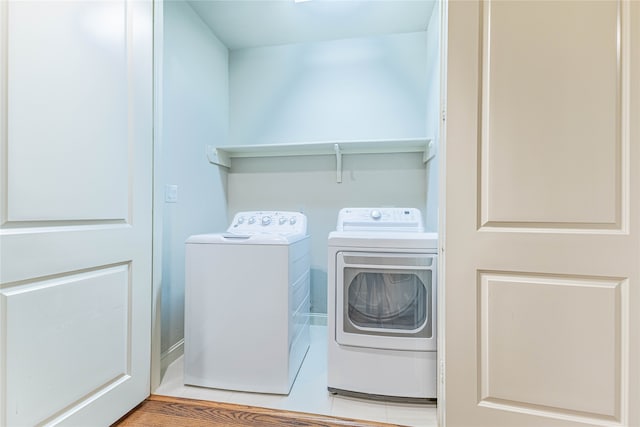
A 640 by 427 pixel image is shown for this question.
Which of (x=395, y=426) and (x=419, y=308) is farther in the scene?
(x=419, y=308)

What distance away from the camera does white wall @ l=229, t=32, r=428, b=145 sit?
234 centimetres

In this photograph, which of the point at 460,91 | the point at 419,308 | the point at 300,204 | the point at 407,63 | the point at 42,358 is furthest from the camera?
the point at 300,204

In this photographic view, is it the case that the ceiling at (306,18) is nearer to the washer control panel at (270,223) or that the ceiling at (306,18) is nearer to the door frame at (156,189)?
the door frame at (156,189)

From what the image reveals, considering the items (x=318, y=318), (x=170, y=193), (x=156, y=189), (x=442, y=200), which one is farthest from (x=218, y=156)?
(x=442, y=200)

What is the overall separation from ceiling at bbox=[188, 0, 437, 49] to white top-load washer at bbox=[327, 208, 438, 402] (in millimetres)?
1726

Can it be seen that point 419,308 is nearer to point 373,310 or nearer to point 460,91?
point 373,310

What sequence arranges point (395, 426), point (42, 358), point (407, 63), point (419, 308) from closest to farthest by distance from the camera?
point (42, 358) < point (395, 426) < point (419, 308) < point (407, 63)

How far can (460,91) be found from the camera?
3.65 feet

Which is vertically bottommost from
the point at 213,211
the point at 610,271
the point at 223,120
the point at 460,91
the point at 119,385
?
the point at 119,385

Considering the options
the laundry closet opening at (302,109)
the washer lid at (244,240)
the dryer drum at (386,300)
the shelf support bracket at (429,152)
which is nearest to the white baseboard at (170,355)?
the laundry closet opening at (302,109)

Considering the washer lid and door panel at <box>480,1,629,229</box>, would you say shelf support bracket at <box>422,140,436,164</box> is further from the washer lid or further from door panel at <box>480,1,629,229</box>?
the washer lid

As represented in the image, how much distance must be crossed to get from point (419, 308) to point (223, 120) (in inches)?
86.4

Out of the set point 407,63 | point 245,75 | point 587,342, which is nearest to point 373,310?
point 587,342

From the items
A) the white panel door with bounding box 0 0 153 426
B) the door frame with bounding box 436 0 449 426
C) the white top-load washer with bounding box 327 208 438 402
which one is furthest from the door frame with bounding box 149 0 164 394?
the door frame with bounding box 436 0 449 426
